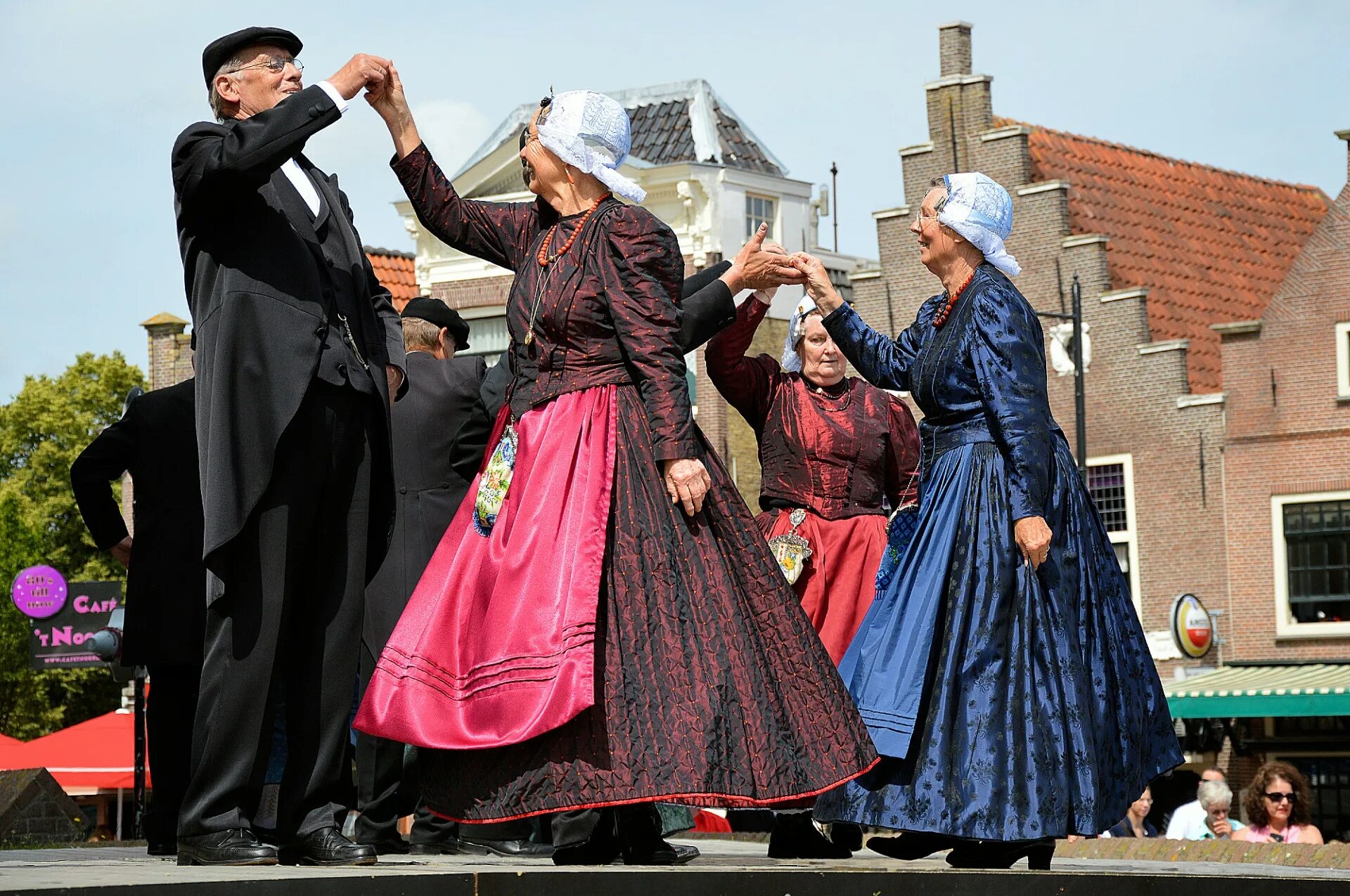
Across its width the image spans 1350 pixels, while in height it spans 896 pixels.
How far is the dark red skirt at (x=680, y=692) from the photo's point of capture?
15.7 ft

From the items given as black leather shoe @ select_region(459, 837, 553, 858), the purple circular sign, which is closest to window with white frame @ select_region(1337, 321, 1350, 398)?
the purple circular sign

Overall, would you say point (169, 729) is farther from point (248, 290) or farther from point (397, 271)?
point (397, 271)

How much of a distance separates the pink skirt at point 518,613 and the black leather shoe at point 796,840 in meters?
1.48

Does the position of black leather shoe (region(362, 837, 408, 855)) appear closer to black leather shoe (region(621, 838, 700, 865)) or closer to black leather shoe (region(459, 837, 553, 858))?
black leather shoe (region(459, 837, 553, 858))

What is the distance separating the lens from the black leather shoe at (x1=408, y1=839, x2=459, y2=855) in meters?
6.43

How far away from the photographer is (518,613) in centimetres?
493

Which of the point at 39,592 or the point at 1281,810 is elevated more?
the point at 39,592

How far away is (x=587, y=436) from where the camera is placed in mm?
5129

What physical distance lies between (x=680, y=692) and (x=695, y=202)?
81.3ft

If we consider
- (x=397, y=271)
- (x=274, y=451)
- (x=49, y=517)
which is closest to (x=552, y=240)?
(x=274, y=451)

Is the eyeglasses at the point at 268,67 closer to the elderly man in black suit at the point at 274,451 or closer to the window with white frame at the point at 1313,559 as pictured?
the elderly man in black suit at the point at 274,451

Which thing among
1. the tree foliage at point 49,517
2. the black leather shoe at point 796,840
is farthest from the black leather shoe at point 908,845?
the tree foliage at point 49,517

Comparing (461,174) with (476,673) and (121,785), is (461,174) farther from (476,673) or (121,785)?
(476,673)

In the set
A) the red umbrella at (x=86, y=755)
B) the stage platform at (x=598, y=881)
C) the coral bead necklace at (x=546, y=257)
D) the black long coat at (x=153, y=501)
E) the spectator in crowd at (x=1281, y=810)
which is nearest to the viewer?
the stage platform at (x=598, y=881)
